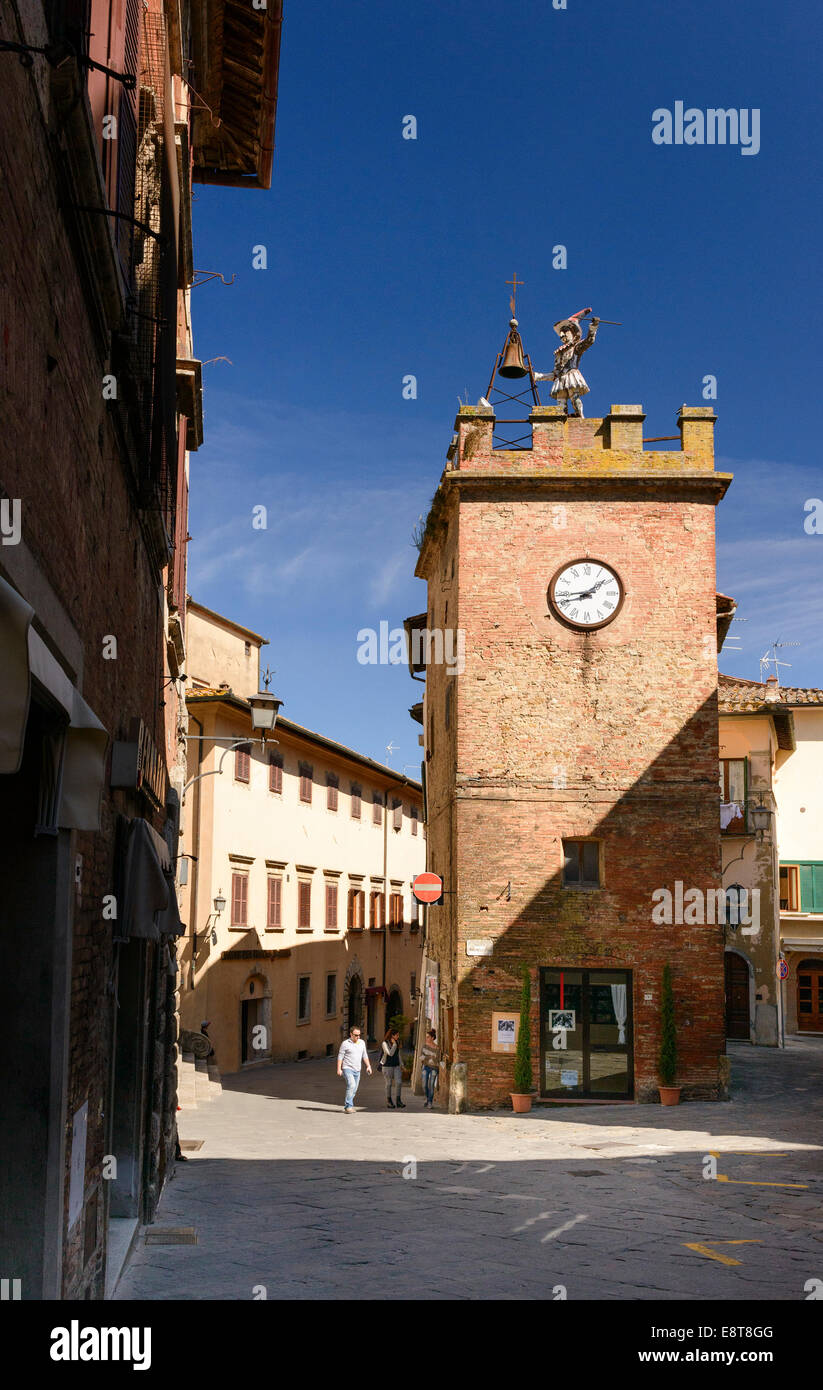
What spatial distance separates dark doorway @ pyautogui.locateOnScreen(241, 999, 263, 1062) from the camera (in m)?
30.8

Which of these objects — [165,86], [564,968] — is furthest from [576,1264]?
[564,968]

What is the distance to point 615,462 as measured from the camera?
22.2 metres

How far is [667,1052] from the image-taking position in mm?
20406

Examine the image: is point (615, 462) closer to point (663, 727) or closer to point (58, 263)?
point (663, 727)

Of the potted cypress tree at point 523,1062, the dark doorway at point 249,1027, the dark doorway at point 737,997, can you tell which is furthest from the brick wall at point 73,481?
the dark doorway at point 737,997

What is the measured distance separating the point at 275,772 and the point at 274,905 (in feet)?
11.8

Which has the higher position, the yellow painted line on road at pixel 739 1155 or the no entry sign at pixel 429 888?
the no entry sign at pixel 429 888

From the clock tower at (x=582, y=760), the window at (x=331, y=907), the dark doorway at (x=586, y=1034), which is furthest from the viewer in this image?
the window at (x=331, y=907)

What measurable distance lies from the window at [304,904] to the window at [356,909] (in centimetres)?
428

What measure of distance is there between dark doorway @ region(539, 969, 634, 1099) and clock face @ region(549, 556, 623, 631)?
20.1 ft

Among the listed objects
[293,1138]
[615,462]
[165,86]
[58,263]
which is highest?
[615,462]

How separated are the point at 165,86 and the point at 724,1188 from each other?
11694mm

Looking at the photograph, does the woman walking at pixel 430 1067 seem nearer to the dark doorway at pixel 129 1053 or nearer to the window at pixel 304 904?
the window at pixel 304 904

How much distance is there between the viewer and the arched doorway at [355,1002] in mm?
39925
